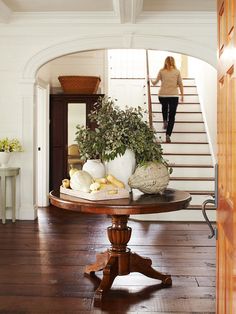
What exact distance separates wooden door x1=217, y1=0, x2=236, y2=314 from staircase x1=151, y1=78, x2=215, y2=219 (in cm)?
390

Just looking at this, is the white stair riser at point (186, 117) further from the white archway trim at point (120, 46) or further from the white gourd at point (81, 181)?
the white gourd at point (81, 181)

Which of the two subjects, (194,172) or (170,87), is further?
(170,87)

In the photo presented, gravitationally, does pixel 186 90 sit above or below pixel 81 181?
above

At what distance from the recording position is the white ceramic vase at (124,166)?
324cm

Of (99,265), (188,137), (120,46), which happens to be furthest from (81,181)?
(188,137)

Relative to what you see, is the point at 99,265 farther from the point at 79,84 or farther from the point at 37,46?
the point at 79,84

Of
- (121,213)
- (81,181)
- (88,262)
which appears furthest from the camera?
(88,262)

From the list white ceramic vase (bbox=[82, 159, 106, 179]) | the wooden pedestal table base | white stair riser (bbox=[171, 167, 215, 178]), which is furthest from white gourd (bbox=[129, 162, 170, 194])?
white stair riser (bbox=[171, 167, 215, 178])

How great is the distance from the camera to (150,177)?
3158 mm

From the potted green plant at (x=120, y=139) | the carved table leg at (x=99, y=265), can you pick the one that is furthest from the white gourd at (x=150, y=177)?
the carved table leg at (x=99, y=265)

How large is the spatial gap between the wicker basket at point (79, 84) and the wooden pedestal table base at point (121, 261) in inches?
187

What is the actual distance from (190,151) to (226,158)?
628 cm

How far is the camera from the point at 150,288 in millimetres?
3467

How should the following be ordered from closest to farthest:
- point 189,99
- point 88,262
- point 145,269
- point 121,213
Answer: point 121,213 < point 145,269 < point 88,262 < point 189,99
